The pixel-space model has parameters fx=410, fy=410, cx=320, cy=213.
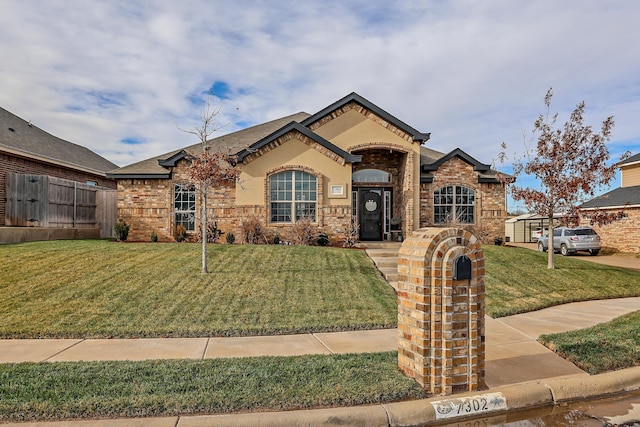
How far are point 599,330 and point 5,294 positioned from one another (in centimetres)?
1052

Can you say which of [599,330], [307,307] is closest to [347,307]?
[307,307]

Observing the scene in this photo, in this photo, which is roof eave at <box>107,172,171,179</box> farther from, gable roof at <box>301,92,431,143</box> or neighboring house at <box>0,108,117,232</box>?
gable roof at <box>301,92,431,143</box>

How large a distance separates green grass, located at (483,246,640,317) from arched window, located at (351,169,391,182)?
5.73 meters

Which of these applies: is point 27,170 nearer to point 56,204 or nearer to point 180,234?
point 56,204

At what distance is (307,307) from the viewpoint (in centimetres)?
775

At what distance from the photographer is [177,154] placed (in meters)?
15.7

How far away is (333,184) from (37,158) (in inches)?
467

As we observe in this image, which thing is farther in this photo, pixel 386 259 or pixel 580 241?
pixel 580 241

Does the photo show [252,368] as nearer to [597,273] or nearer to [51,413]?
[51,413]

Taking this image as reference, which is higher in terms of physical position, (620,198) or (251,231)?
(620,198)

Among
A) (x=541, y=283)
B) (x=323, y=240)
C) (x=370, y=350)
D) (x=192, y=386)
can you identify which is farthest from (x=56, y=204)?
(x=541, y=283)

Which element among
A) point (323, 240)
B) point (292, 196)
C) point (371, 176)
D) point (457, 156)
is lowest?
point (323, 240)

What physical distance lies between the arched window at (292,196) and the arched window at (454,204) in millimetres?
5411

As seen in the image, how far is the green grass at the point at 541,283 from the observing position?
8875 millimetres
